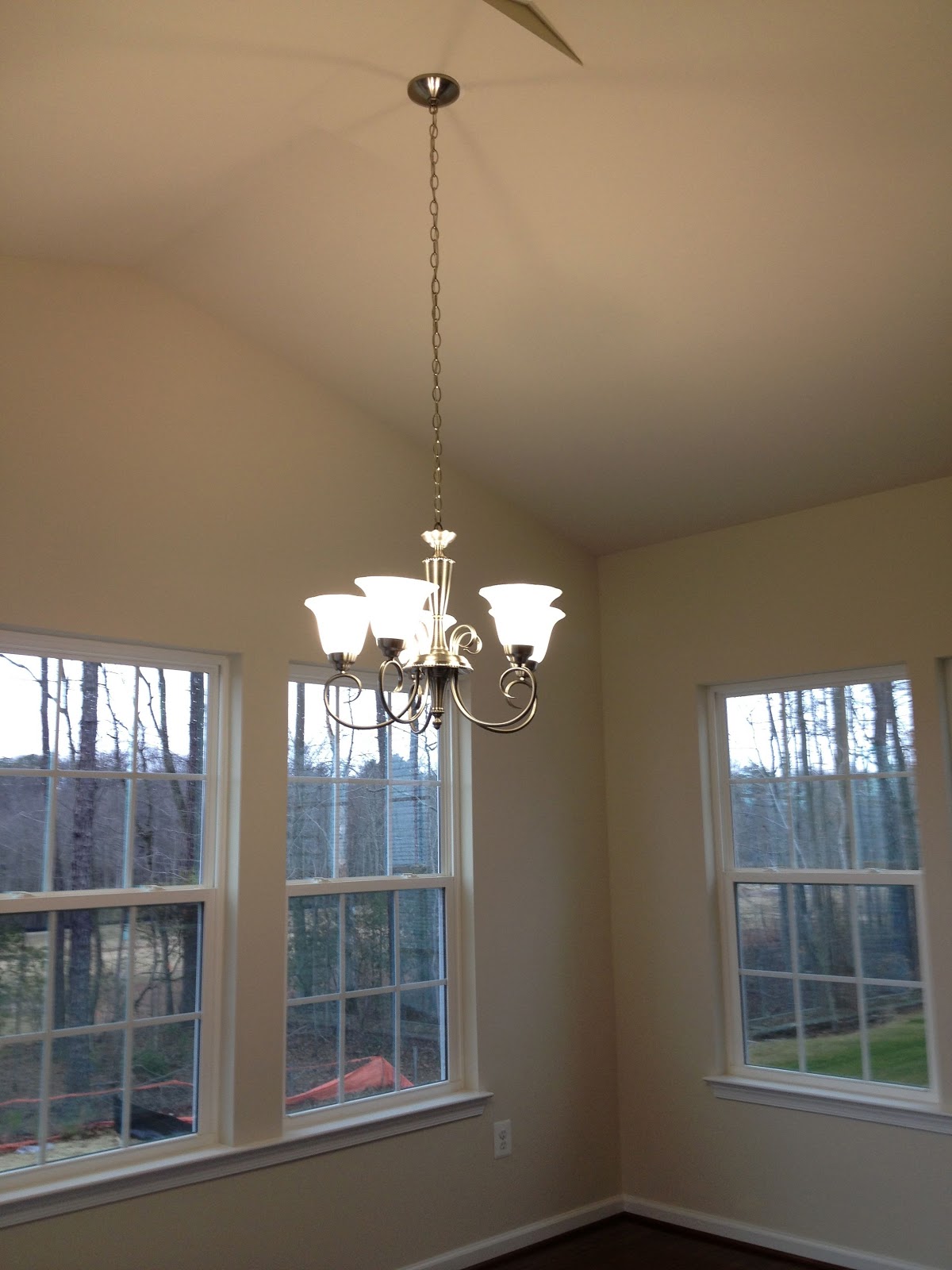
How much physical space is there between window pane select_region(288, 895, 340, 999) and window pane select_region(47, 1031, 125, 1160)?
0.64m

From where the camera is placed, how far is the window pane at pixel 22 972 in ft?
10.0

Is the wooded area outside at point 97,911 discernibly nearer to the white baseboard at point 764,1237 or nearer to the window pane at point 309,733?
the window pane at point 309,733

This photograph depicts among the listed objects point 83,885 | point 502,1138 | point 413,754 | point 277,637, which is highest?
point 277,637

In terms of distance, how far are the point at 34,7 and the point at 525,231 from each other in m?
1.38

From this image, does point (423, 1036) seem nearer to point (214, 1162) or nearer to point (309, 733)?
point (214, 1162)

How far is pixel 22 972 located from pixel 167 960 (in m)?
0.45

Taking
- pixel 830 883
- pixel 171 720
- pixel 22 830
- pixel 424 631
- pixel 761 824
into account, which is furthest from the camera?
pixel 761 824

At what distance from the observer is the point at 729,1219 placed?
420cm

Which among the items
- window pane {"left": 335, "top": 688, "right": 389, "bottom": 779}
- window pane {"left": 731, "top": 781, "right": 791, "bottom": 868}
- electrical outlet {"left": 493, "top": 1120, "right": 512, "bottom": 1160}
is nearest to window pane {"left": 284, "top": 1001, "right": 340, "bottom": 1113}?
electrical outlet {"left": 493, "top": 1120, "right": 512, "bottom": 1160}

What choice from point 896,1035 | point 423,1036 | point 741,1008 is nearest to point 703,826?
point 741,1008

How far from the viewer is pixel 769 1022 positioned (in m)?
4.27

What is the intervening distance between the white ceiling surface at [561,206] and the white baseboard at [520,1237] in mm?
2703

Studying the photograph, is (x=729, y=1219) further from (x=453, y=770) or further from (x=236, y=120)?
(x=236, y=120)

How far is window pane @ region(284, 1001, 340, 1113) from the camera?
3648 mm
